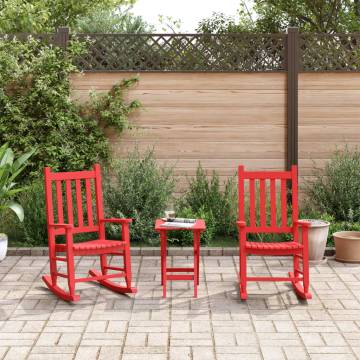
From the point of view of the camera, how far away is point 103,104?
25.8ft

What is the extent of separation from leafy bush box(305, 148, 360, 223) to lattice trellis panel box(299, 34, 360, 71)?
1055 millimetres

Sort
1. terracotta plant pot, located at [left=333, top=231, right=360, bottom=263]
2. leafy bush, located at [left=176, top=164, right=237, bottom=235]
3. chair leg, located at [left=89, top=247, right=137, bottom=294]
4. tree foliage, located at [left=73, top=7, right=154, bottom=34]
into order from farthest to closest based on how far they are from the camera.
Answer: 1. tree foliage, located at [left=73, top=7, right=154, bottom=34]
2. leafy bush, located at [left=176, top=164, right=237, bottom=235]
3. terracotta plant pot, located at [left=333, top=231, right=360, bottom=263]
4. chair leg, located at [left=89, top=247, right=137, bottom=294]

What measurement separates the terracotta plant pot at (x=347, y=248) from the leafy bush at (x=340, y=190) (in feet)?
2.63

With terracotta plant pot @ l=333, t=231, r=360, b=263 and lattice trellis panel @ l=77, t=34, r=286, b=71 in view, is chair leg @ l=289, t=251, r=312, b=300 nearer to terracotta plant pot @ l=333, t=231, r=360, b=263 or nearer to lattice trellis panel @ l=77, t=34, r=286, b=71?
terracotta plant pot @ l=333, t=231, r=360, b=263

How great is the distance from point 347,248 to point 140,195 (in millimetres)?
2136

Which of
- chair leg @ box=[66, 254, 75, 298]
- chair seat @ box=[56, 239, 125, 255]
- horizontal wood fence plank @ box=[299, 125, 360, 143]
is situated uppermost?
horizontal wood fence plank @ box=[299, 125, 360, 143]

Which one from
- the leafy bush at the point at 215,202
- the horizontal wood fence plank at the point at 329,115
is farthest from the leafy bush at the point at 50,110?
the horizontal wood fence plank at the point at 329,115

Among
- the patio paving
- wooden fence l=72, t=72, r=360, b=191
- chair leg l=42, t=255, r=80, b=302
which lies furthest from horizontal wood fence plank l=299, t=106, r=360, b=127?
chair leg l=42, t=255, r=80, b=302

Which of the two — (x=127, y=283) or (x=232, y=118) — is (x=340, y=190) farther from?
(x=127, y=283)

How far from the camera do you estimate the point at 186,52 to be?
797 cm

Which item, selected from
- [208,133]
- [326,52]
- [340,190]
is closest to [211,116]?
[208,133]

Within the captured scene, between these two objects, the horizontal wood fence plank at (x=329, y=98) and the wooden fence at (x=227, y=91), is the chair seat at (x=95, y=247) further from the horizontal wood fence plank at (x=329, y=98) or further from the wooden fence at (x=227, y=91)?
the horizontal wood fence plank at (x=329, y=98)

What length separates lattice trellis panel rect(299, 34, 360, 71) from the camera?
314 inches

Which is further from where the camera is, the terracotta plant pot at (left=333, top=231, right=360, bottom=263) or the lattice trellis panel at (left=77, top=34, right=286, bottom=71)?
the lattice trellis panel at (left=77, top=34, right=286, bottom=71)
